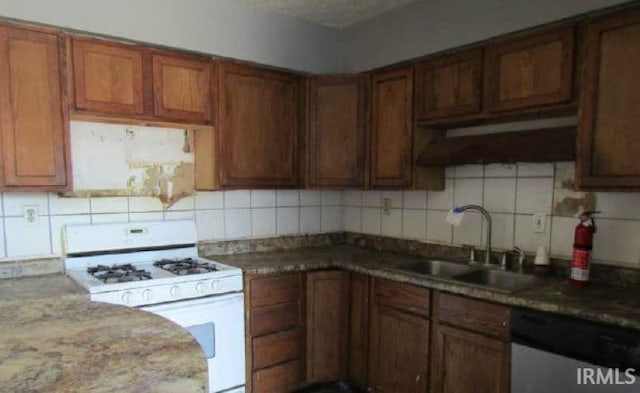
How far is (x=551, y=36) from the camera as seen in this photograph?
188 centimetres

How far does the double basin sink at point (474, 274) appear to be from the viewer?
2123mm

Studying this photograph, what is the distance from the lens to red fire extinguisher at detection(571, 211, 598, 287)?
183 centimetres

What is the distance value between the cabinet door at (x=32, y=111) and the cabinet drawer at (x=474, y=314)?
198 centimetres

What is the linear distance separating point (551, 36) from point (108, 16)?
2.17 meters

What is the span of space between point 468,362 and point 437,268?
2.41ft

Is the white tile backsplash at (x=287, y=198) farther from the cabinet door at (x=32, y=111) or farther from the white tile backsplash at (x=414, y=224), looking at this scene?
the cabinet door at (x=32, y=111)

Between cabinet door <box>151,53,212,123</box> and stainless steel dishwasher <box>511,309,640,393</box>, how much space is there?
6.40 feet

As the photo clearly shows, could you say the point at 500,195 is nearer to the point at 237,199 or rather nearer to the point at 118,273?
the point at 237,199

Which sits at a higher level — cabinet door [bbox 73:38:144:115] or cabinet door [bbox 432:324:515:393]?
cabinet door [bbox 73:38:144:115]

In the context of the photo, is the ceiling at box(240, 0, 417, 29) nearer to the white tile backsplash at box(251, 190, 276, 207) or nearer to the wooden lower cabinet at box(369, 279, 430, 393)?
the white tile backsplash at box(251, 190, 276, 207)

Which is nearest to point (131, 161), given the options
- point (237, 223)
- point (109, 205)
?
point (109, 205)

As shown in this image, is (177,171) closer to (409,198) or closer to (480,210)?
(409,198)

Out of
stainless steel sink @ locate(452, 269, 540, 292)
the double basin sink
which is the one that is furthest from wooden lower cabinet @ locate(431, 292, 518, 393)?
stainless steel sink @ locate(452, 269, 540, 292)

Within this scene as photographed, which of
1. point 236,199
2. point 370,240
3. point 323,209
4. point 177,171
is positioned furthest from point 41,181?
point 370,240
